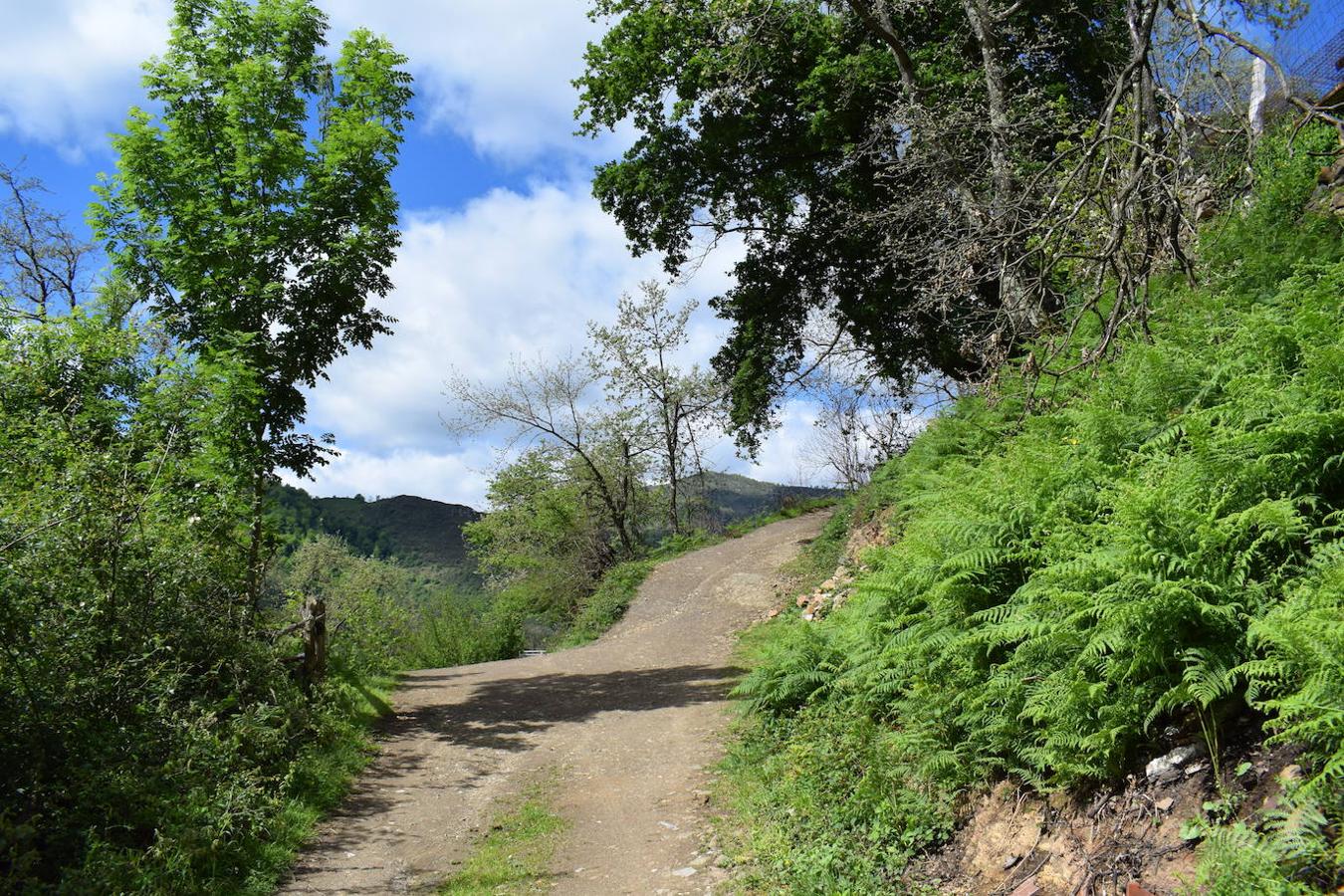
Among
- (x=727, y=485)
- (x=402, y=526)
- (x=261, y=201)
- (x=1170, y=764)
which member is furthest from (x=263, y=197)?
(x=402, y=526)

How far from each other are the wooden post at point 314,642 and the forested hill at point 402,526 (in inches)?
1971

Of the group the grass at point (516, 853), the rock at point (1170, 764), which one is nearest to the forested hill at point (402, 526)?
the grass at point (516, 853)

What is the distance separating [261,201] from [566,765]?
8.54m

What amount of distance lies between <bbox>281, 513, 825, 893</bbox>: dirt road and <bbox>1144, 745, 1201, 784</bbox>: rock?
313 centimetres

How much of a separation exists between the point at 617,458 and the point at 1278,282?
1016 inches

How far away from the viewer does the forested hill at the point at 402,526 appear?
6375 centimetres

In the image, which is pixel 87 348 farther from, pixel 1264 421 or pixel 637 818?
pixel 1264 421

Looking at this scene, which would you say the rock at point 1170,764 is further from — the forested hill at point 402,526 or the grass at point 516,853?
the forested hill at point 402,526

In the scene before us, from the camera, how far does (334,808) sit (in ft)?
27.4

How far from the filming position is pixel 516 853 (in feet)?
23.5

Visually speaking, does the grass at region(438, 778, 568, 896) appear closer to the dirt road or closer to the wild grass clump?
the dirt road

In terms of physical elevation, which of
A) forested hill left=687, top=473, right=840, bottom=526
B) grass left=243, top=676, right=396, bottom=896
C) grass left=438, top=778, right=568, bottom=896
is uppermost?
forested hill left=687, top=473, right=840, bottom=526

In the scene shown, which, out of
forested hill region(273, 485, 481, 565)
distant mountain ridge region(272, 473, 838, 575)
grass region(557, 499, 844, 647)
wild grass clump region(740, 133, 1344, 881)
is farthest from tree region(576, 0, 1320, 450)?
forested hill region(273, 485, 481, 565)

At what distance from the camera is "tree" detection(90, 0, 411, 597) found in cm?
1170
